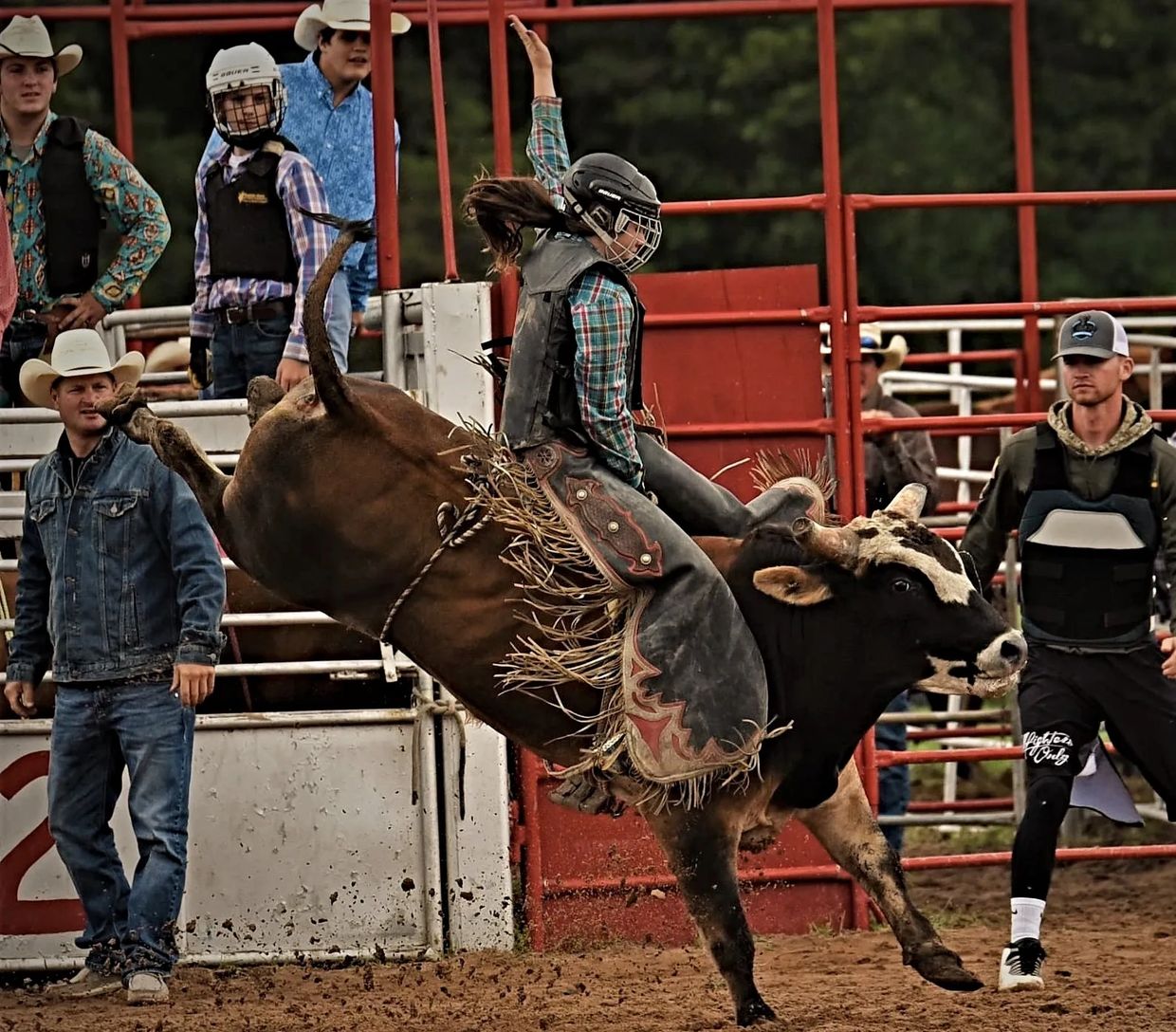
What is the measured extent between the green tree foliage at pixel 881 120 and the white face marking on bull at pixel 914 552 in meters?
13.6

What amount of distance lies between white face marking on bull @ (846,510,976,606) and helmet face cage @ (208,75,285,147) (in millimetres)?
2793

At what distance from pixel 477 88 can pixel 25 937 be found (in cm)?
1381

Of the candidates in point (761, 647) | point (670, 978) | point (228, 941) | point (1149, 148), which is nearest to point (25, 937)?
point (228, 941)

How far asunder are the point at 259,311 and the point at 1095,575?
118 inches

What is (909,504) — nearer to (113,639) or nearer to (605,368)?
(605,368)

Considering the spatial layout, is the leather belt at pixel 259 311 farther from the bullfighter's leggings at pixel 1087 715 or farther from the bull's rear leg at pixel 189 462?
the bullfighter's leggings at pixel 1087 715

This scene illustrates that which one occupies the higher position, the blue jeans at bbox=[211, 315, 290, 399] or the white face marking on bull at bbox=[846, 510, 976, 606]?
the blue jeans at bbox=[211, 315, 290, 399]

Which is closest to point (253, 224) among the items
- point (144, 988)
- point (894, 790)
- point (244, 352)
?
point (244, 352)

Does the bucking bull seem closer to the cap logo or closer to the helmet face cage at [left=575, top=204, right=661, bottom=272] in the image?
the helmet face cage at [left=575, top=204, right=661, bottom=272]

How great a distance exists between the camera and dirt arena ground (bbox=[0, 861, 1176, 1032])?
6.38m

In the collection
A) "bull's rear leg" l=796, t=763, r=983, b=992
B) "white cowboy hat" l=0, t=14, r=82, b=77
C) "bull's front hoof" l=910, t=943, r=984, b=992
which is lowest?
"bull's front hoof" l=910, t=943, r=984, b=992

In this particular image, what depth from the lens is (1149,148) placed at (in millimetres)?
20859

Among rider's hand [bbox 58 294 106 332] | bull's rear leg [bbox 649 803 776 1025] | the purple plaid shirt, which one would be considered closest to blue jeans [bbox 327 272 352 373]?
the purple plaid shirt

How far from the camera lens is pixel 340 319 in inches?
306
